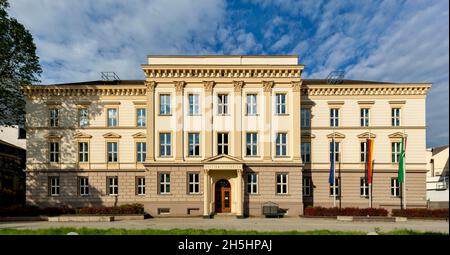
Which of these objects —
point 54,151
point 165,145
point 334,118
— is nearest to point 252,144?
point 165,145

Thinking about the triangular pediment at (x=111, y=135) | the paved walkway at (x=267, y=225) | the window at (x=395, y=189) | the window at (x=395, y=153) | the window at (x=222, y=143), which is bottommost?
the paved walkway at (x=267, y=225)

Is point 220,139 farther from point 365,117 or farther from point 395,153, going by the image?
point 395,153

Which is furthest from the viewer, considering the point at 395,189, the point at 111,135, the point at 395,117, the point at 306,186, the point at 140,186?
the point at 111,135

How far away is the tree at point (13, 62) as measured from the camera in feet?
81.0

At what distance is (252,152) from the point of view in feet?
88.8

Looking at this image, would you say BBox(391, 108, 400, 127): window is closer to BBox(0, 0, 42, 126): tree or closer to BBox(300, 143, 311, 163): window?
BBox(300, 143, 311, 163): window

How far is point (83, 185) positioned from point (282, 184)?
21038 mm

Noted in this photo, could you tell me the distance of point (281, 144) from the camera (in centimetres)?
2711

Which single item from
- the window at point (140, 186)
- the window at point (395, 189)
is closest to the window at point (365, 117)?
the window at point (395, 189)

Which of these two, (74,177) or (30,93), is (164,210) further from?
(30,93)

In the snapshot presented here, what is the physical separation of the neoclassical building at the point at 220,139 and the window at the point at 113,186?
0.93ft

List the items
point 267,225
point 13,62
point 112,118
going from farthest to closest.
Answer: point 112,118 < point 13,62 < point 267,225

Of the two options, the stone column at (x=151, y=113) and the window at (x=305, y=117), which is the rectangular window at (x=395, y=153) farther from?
the stone column at (x=151, y=113)

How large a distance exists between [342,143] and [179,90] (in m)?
18.2
